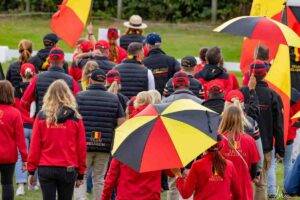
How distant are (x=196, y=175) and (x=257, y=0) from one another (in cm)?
737

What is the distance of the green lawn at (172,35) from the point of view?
34688 mm

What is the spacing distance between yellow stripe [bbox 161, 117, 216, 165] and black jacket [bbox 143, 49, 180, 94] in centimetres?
595

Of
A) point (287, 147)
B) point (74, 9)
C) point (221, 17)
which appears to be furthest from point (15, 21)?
point (287, 147)

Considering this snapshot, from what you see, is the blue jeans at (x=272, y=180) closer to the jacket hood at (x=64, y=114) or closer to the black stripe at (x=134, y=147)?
the jacket hood at (x=64, y=114)

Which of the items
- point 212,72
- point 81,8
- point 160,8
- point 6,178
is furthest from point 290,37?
point 160,8

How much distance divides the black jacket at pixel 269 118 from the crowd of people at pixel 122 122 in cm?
1

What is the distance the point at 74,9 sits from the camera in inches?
688

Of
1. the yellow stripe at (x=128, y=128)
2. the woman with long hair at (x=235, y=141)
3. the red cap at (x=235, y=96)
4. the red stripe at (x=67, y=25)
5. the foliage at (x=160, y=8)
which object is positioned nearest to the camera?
the yellow stripe at (x=128, y=128)

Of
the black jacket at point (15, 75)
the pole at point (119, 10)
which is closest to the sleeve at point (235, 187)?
the black jacket at point (15, 75)

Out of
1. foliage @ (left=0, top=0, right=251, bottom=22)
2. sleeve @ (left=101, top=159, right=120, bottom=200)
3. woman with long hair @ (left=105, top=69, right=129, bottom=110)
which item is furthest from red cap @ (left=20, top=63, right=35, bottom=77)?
foliage @ (left=0, top=0, right=251, bottom=22)

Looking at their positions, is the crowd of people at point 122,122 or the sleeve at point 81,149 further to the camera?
the sleeve at point 81,149

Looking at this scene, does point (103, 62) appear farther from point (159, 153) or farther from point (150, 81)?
point (159, 153)

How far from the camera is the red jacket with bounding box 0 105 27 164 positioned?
12656 mm

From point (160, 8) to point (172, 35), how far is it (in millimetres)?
3338
